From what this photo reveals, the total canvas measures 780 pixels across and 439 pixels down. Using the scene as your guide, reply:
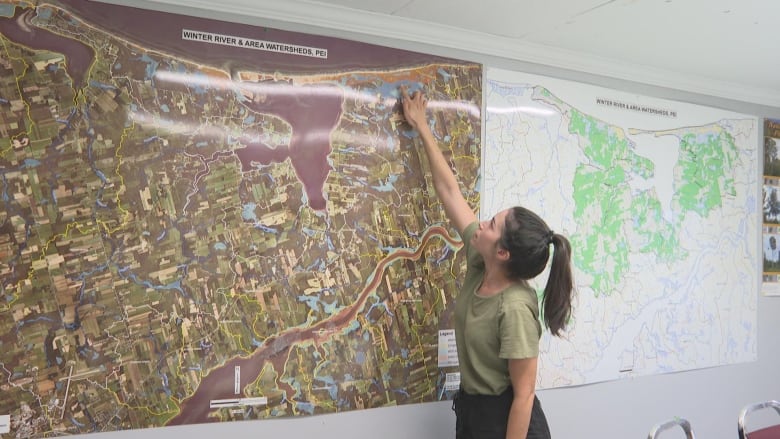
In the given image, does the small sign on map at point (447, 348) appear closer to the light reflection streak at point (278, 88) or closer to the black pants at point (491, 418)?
the black pants at point (491, 418)

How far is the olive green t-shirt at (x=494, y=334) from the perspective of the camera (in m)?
1.70

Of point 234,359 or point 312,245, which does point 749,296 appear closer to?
point 312,245

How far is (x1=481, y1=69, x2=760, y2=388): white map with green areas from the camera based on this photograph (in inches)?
94.4

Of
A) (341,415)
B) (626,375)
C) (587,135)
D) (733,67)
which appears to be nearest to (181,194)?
(341,415)

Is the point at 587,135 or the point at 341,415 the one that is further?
the point at 587,135

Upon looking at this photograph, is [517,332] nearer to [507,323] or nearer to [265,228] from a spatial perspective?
[507,323]

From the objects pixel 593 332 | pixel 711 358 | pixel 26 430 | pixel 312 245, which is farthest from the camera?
pixel 711 358

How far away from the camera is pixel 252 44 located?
1906 mm

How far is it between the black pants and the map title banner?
4.49 ft

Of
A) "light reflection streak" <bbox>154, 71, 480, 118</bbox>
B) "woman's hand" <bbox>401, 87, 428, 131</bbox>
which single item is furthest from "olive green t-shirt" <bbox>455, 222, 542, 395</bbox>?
"light reflection streak" <bbox>154, 71, 480, 118</bbox>

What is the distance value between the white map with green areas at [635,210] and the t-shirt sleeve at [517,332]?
648mm

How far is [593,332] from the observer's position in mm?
2520

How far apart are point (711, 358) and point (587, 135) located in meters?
1.42

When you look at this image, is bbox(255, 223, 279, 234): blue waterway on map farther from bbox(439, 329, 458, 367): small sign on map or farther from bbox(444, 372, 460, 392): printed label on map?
bbox(444, 372, 460, 392): printed label on map
